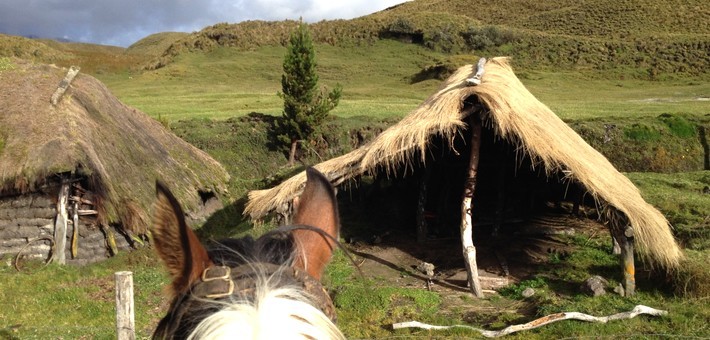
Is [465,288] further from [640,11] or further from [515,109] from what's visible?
[640,11]

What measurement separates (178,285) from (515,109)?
7.89m

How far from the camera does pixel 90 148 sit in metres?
11.1

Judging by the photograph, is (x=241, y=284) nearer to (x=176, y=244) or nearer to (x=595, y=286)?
(x=176, y=244)

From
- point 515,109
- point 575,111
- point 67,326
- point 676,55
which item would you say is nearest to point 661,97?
point 575,111

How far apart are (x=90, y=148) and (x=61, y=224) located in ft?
5.02

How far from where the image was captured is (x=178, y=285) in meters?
1.65

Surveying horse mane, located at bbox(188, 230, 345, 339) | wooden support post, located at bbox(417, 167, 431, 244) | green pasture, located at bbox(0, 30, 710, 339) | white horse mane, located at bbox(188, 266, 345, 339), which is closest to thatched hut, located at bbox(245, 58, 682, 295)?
green pasture, located at bbox(0, 30, 710, 339)

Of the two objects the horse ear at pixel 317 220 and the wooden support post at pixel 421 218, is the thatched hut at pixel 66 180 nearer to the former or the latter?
the wooden support post at pixel 421 218

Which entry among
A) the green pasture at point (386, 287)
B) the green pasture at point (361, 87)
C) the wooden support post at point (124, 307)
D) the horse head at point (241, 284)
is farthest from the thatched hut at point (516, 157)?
the green pasture at point (361, 87)

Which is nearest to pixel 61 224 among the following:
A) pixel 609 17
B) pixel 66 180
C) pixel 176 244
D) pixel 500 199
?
pixel 66 180

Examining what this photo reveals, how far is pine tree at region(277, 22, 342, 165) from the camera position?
18.9m

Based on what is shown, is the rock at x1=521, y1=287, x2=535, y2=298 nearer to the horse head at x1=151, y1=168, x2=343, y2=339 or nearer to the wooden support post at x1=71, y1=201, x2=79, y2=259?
the horse head at x1=151, y1=168, x2=343, y2=339

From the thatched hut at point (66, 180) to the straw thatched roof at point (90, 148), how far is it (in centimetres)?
2

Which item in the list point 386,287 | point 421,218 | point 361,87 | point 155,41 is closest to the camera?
point 386,287
